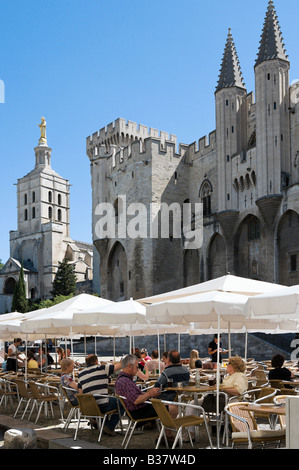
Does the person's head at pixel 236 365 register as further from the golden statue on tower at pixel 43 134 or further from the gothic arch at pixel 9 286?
the golden statue on tower at pixel 43 134

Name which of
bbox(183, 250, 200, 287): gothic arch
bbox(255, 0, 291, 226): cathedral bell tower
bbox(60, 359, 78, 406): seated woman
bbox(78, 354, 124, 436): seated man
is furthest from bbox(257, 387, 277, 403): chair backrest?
bbox(183, 250, 200, 287): gothic arch

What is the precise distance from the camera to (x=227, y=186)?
33.4 m

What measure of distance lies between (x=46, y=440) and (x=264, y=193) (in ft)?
75.6

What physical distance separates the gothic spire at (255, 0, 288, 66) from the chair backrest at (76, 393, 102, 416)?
81.9 ft

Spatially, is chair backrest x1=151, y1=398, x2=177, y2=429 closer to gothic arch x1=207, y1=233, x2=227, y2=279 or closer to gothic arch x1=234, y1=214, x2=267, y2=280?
gothic arch x1=234, y1=214, x2=267, y2=280

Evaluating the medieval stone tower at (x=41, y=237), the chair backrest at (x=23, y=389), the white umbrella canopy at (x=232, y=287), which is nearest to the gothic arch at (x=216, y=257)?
the chair backrest at (x=23, y=389)

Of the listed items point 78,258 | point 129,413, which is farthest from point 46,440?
point 78,258

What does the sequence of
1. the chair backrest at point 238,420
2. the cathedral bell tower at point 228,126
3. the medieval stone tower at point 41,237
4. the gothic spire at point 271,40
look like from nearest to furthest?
the chair backrest at point 238,420 → the gothic spire at point 271,40 → the cathedral bell tower at point 228,126 → the medieval stone tower at point 41,237

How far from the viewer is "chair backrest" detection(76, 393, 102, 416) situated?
7.62 m

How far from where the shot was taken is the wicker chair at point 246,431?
227 inches

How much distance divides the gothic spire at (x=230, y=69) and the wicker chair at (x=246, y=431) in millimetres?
29284

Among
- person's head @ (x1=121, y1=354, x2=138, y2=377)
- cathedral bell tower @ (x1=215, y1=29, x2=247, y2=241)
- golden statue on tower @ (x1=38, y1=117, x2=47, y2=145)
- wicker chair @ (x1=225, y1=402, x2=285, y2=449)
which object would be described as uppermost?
golden statue on tower @ (x1=38, y1=117, x2=47, y2=145)

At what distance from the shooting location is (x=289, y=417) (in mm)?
4711

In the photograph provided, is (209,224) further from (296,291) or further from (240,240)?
(296,291)
